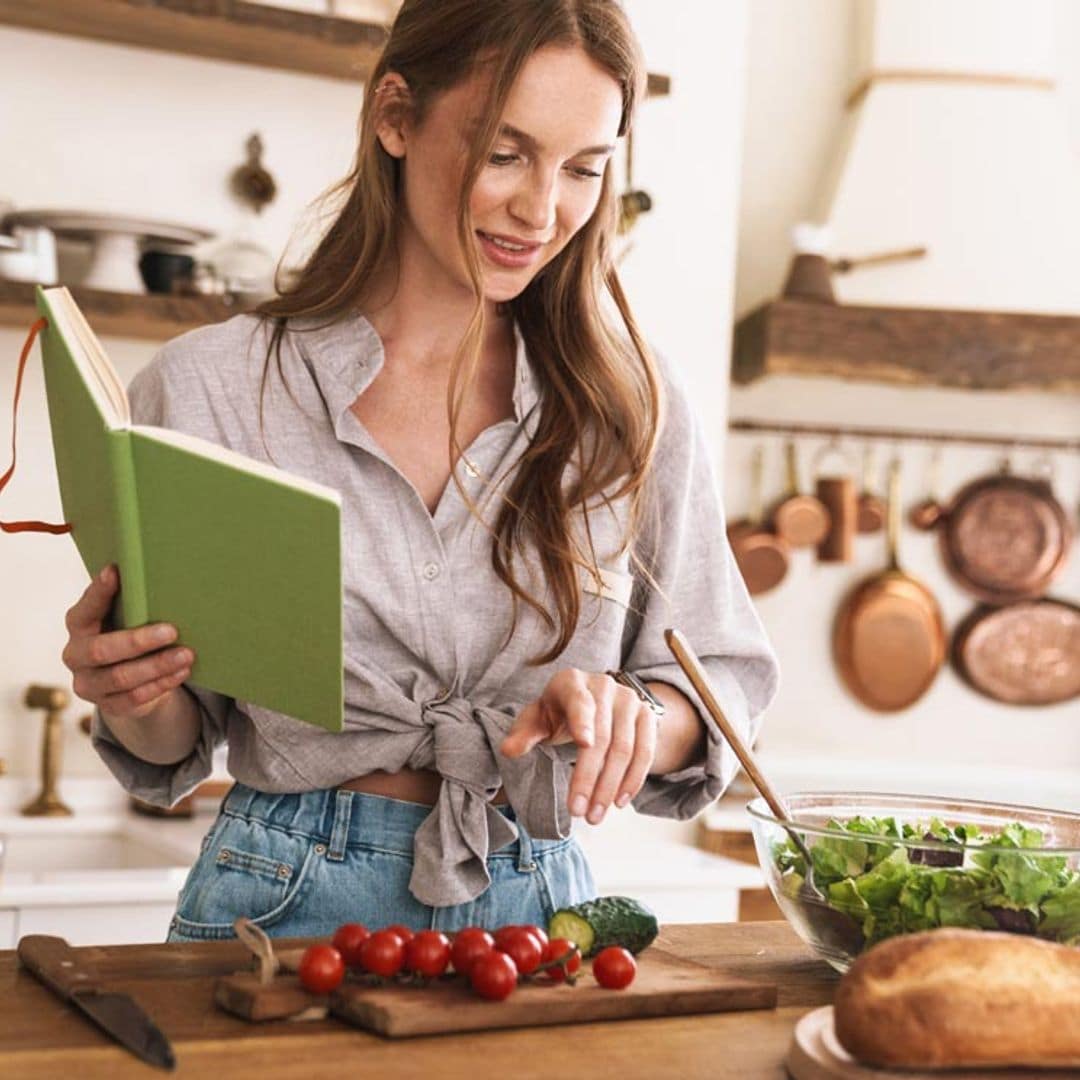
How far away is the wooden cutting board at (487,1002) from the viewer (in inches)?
39.8

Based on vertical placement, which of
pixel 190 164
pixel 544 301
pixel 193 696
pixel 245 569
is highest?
pixel 190 164

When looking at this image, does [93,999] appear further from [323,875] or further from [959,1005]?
[959,1005]

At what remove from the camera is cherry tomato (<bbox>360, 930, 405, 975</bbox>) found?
107 cm

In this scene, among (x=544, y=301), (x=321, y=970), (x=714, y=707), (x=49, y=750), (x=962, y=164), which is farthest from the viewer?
(x=962, y=164)

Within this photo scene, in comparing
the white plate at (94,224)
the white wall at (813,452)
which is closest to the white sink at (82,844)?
the white plate at (94,224)

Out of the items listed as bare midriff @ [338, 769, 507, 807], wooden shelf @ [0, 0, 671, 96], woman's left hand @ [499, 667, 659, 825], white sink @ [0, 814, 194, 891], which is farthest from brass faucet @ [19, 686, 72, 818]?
woman's left hand @ [499, 667, 659, 825]

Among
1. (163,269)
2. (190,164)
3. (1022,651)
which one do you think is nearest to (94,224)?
(163,269)

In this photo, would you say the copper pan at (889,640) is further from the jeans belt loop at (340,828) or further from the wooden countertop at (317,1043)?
the wooden countertop at (317,1043)

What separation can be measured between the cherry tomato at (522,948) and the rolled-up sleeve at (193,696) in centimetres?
48

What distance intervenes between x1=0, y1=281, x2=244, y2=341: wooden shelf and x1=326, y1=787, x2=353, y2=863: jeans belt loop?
1429 mm

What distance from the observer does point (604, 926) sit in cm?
119

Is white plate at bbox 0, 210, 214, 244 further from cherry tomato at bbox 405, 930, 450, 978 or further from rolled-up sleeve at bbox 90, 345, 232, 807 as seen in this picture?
cherry tomato at bbox 405, 930, 450, 978

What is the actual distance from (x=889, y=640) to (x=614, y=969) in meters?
2.59

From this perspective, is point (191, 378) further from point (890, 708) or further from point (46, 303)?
point (890, 708)
